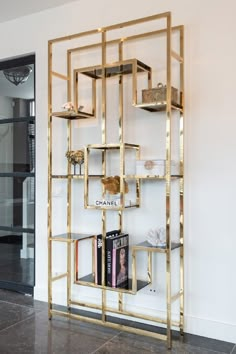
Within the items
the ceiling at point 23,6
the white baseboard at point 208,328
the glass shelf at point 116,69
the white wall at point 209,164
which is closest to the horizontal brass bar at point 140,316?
the white baseboard at point 208,328

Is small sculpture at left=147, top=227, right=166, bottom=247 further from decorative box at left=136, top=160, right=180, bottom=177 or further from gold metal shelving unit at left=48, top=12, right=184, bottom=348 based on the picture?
decorative box at left=136, top=160, right=180, bottom=177

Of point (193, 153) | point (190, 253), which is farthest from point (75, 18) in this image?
point (190, 253)

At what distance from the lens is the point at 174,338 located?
2.57 meters

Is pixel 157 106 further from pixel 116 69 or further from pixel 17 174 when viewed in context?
pixel 17 174

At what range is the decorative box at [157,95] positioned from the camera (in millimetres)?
2463

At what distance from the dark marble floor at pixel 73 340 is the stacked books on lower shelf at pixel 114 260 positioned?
1.20ft

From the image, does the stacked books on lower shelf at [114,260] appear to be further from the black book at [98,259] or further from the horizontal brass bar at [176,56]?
the horizontal brass bar at [176,56]

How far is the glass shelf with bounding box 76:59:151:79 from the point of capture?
8.46ft

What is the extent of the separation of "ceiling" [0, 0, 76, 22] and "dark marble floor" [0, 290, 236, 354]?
8.55 feet

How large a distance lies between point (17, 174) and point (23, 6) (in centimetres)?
153

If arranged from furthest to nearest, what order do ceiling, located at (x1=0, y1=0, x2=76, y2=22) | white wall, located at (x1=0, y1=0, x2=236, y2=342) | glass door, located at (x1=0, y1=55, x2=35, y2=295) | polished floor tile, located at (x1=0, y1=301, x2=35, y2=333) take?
glass door, located at (x1=0, y1=55, x2=35, y2=295), ceiling, located at (x1=0, y1=0, x2=76, y2=22), polished floor tile, located at (x1=0, y1=301, x2=35, y2=333), white wall, located at (x1=0, y1=0, x2=236, y2=342)

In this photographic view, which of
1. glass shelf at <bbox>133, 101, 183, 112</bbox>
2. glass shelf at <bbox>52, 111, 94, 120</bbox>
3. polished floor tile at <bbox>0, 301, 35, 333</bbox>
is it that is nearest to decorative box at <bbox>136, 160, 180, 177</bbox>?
glass shelf at <bbox>133, 101, 183, 112</bbox>

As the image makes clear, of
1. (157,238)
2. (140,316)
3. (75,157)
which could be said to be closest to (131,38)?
(75,157)

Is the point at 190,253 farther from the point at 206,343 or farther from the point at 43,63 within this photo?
the point at 43,63
